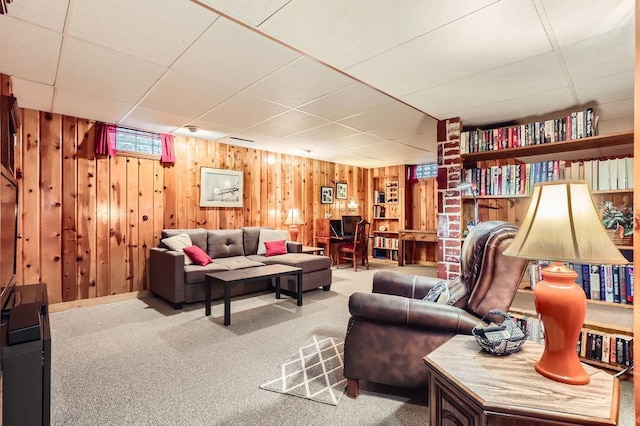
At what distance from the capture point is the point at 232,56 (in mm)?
2275

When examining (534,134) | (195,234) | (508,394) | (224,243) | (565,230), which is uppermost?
(534,134)

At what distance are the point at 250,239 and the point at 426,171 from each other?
4523mm

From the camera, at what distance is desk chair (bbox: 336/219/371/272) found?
20.3ft

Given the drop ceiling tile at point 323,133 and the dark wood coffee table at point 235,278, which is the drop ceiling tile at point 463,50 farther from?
the dark wood coffee table at point 235,278

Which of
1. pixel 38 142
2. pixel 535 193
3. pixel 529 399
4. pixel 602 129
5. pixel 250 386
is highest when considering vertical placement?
pixel 602 129

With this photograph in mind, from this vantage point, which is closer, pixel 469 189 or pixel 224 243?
pixel 469 189

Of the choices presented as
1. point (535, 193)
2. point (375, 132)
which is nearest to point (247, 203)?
point (375, 132)

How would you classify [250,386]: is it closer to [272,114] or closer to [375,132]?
[272,114]

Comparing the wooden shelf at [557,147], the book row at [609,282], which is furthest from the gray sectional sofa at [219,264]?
the book row at [609,282]

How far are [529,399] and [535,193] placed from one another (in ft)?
2.50

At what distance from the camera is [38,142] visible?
3.52 m

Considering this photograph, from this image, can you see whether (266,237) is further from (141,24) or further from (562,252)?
(562,252)

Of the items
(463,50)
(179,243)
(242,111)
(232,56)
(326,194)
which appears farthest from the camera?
(326,194)

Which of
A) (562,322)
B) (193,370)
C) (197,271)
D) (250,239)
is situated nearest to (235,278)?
(197,271)
